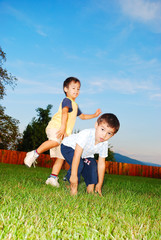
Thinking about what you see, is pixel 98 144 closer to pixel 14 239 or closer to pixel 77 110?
pixel 77 110

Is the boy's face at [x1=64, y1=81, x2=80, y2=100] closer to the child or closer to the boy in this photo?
the child

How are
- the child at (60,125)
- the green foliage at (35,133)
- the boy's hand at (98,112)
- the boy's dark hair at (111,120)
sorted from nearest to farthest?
1. the boy's dark hair at (111,120)
2. the child at (60,125)
3. the boy's hand at (98,112)
4. the green foliage at (35,133)

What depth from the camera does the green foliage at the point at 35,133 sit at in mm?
17750

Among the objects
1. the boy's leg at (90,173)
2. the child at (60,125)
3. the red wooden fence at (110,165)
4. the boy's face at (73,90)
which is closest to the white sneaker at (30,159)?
the child at (60,125)

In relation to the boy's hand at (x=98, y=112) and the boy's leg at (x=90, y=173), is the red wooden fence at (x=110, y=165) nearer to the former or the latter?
the boy's hand at (x=98, y=112)

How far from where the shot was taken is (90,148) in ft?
11.5

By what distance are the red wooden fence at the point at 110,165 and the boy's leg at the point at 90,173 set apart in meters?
13.5

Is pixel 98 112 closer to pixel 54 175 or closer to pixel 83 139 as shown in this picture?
pixel 83 139

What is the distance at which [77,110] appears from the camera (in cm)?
454

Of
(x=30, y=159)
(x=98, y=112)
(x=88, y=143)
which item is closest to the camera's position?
(x=88, y=143)

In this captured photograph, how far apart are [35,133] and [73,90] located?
45.6 feet

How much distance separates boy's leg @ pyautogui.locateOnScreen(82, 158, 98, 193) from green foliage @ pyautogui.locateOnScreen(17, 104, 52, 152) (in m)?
14.0

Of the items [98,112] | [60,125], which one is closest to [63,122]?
[60,125]

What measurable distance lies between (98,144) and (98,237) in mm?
1945
